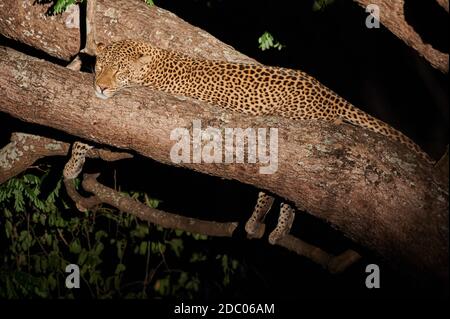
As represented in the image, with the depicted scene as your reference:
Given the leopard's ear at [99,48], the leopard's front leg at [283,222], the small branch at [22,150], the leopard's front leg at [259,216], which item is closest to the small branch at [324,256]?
the leopard's front leg at [283,222]

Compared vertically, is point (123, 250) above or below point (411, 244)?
above

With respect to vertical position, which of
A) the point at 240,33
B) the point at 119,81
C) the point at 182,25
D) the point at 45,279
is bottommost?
the point at 45,279

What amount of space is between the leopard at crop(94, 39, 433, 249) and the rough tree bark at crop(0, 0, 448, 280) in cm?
85

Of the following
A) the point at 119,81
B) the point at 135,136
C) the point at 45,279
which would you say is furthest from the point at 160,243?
the point at 135,136

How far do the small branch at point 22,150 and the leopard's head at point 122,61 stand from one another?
Result: 0.82 meters

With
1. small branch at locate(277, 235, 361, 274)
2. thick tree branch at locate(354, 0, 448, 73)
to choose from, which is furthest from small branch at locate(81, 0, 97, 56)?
small branch at locate(277, 235, 361, 274)

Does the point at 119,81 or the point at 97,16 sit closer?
the point at 119,81

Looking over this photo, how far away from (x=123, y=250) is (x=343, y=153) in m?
4.35

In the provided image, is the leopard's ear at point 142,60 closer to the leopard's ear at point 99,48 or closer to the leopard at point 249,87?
the leopard at point 249,87

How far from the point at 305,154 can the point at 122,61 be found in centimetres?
220

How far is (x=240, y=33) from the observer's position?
A: 25.8 feet

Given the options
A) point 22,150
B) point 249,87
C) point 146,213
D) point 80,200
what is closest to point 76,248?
point 80,200

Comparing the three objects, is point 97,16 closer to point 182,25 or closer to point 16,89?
point 182,25

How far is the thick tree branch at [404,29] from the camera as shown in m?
3.15
